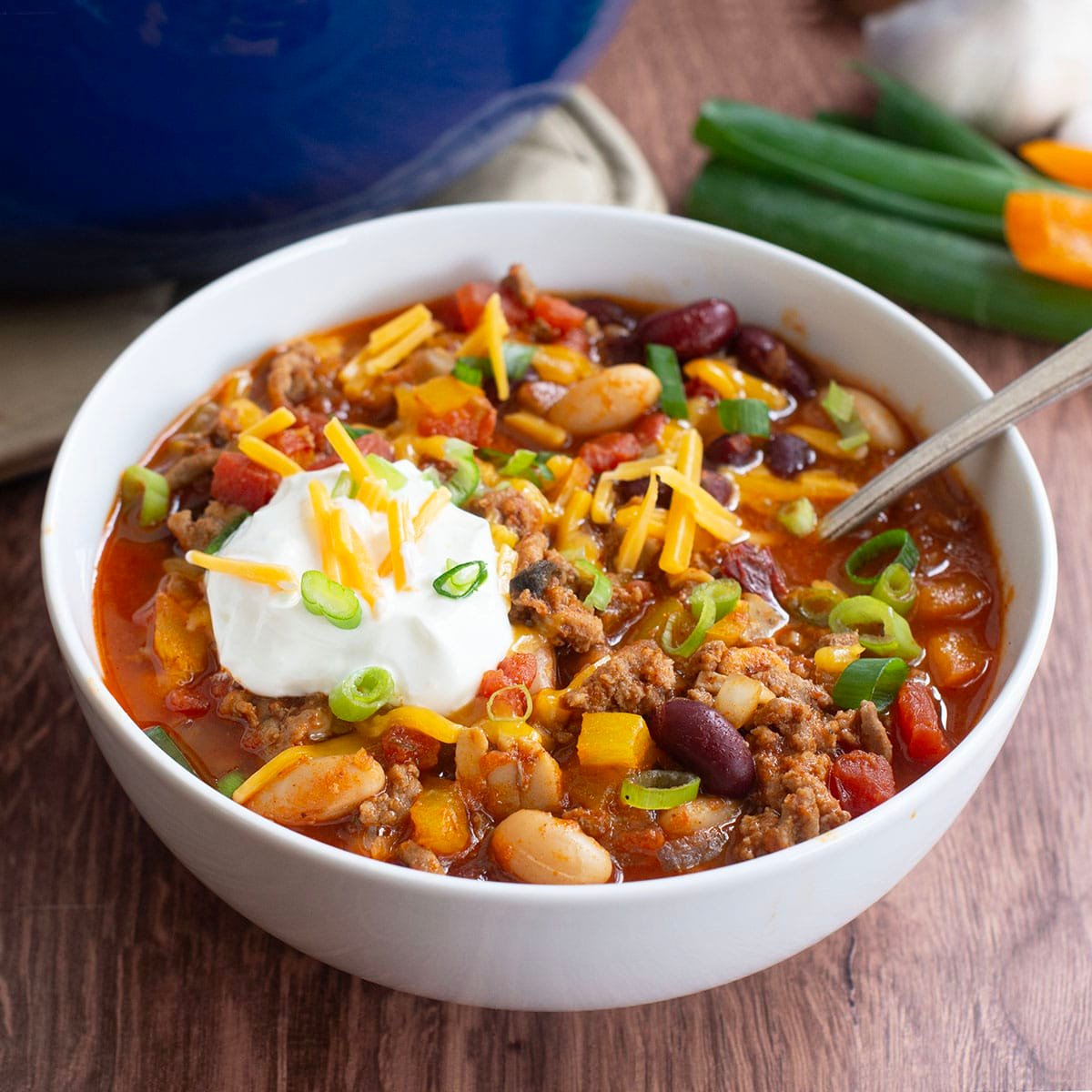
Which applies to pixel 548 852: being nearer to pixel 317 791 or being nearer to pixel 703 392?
pixel 317 791

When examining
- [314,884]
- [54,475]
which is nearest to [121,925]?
[314,884]

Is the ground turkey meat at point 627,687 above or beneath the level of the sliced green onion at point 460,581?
beneath

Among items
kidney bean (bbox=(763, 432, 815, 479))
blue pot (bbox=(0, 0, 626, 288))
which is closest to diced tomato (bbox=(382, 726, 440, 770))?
kidney bean (bbox=(763, 432, 815, 479))

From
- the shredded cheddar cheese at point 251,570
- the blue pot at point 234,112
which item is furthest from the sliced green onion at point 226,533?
the blue pot at point 234,112

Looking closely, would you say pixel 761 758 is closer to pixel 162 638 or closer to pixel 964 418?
pixel 964 418

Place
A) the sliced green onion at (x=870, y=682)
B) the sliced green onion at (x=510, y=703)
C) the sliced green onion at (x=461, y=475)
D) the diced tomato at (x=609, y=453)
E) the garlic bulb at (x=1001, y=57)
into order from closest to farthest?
the sliced green onion at (x=510, y=703), the sliced green onion at (x=870, y=682), the sliced green onion at (x=461, y=475), the diced tomato at (x=609, y=453), the garlic bulb at (x=1001, y=57)

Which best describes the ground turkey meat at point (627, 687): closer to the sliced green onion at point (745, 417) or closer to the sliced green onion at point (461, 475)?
the sliced green onion at point (461, 475)

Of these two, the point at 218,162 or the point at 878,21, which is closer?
the point at 218,162
